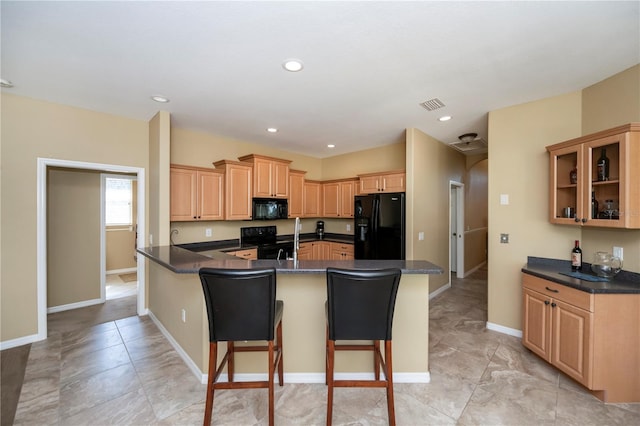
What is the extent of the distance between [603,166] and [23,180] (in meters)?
5.84

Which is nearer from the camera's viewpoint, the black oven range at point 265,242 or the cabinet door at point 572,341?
the cabinet door at point 572,341

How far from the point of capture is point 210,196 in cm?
405

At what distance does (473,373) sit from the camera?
7.79 feet

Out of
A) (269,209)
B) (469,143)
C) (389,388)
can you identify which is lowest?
(389,388)

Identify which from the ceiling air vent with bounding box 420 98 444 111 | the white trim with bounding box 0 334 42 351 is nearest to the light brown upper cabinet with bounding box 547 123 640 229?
the ceiling air vent with bounding box 420 98 444 111

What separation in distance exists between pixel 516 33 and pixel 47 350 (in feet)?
16.9

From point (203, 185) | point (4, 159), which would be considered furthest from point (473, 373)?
point (4, 159)

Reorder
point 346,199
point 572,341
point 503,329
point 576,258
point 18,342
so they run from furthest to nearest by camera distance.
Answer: point 346,199 < point 503,329 < point 18,342 < point 576,258 < point 572,341

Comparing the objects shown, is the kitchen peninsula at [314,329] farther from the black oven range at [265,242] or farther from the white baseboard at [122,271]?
the white baseboard at [122,271]

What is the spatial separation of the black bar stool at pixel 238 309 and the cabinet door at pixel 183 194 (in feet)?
8.02

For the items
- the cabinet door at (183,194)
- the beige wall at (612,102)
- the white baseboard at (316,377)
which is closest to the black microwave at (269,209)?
the cabinet door at (183,194)

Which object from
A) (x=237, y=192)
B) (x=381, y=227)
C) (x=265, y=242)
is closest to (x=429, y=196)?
(x=381, y=227)

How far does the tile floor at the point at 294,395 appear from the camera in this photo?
1.84 metres

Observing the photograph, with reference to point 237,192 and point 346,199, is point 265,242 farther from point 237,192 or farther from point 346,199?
point 346,199
